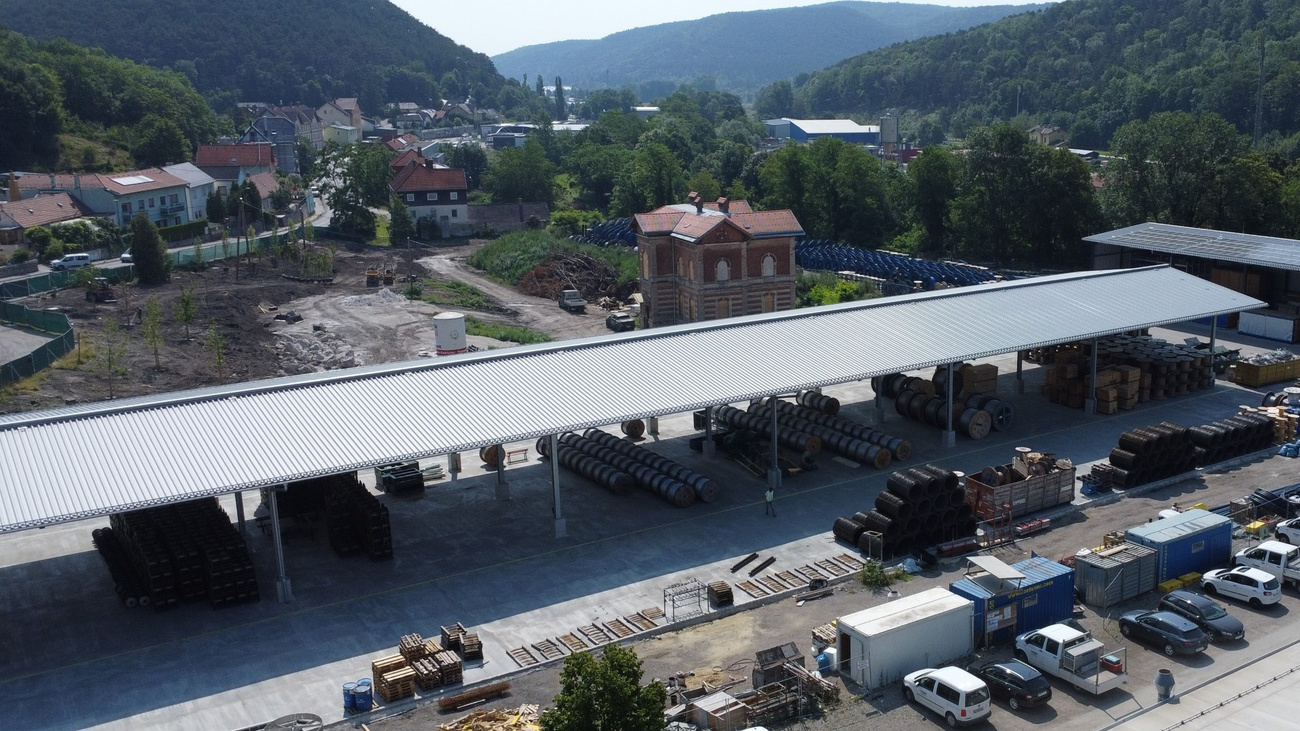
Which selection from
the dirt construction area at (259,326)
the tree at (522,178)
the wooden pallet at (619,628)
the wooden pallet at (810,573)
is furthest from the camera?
the tree at (522,178)

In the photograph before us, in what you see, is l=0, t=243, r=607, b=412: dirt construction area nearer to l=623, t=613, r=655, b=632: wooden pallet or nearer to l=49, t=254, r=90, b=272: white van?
l=49, t=254, r=90, b=272: white van

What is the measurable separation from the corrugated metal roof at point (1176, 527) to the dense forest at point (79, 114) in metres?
107

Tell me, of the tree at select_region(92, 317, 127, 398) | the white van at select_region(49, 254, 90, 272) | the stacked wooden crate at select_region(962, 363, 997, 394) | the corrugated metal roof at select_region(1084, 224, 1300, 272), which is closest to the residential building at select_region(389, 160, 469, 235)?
the white van at select_region(49, 254, 90, 272)

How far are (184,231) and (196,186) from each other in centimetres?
857

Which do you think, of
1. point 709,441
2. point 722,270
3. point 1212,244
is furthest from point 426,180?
Answer: point 709,441

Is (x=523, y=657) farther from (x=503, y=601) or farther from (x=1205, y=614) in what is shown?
(x=1205, y=614)

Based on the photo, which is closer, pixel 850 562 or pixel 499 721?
pixel 499 721

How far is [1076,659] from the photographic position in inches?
901

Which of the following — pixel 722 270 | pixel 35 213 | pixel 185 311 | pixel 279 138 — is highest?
pixel 279 138

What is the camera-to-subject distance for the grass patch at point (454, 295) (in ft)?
234

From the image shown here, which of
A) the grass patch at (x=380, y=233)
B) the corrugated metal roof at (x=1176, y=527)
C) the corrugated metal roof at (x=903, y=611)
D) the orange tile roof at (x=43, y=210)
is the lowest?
the corrugated metal roof at (x=1176, y=527)

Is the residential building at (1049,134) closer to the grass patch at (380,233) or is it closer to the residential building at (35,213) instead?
the grass patch at (380,233)

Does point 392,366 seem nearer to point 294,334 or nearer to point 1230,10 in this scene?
point 294,334

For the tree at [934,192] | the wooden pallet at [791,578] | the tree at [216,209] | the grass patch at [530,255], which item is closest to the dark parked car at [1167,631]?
the wooden pallet at [791,578]
